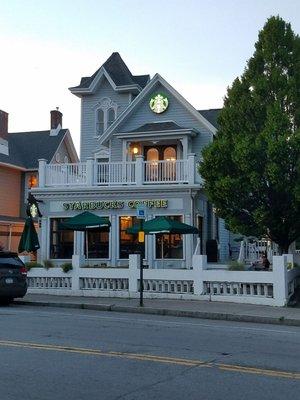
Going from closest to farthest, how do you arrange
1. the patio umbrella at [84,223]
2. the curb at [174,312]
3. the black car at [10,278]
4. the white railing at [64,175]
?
the curb at [174,312], the black car at [10,278], the patio umbrella at [84,223], the white railing at [64,175]

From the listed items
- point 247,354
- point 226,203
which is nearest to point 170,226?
point 226,203

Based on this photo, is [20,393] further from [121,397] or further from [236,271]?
[236,271]

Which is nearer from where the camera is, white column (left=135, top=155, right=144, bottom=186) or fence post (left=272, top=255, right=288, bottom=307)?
fence post (left=272, top=255, right=288, bottom=307)

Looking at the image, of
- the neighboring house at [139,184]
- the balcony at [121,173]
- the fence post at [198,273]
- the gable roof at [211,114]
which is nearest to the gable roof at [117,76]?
the neighboring house at [139,184]

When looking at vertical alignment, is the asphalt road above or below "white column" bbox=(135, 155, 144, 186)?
below

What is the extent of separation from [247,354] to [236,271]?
845 cm

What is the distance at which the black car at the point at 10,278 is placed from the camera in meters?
17.8

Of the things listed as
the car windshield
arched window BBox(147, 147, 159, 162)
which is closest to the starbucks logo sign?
arched window BBox(147, 147, 159, 162)

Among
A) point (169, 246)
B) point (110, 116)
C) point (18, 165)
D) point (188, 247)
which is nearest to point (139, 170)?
point (169, 246)

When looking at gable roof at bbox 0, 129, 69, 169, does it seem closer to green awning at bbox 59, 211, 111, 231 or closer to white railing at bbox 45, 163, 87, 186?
white railing at bbox 45, 163, 87, 186

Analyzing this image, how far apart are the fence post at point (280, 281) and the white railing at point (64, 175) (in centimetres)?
1218

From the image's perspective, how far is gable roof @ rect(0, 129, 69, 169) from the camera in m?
39.5

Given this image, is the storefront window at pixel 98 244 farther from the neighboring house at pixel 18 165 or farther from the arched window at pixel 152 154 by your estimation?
the neighboring house at pixel 18 165

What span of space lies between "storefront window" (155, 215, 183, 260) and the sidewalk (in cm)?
685
